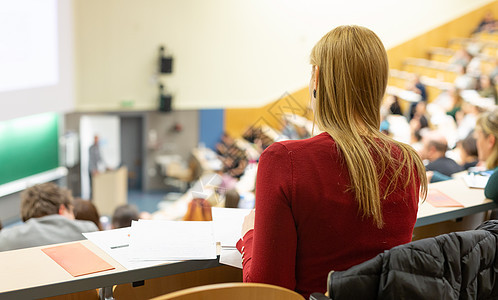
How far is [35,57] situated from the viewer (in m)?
8.69

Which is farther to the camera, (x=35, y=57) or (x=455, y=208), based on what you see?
(x=35, y=57)

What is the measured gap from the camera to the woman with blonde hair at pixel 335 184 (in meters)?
1.25

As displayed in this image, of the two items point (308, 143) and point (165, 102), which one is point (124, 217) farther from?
point (165, 102)

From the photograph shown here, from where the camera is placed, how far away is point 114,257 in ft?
5.01

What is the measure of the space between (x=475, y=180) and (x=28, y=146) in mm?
8382

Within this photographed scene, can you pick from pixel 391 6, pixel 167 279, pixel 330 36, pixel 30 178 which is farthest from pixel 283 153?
pixel 391 6

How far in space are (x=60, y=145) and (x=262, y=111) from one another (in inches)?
168

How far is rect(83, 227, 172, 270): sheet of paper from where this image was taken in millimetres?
1486

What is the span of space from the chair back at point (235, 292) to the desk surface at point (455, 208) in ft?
2.93

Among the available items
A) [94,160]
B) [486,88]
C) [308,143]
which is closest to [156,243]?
[308,143]

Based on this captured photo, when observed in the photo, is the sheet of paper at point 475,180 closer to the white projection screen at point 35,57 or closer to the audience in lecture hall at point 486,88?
the audience in lecture hall at point 486,88

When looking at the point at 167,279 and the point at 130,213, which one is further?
the point at 130,213

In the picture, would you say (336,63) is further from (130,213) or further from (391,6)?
(391,6)

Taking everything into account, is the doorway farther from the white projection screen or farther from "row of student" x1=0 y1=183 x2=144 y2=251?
"row of student" x1=0 y1=183 x2=144 y2=251
